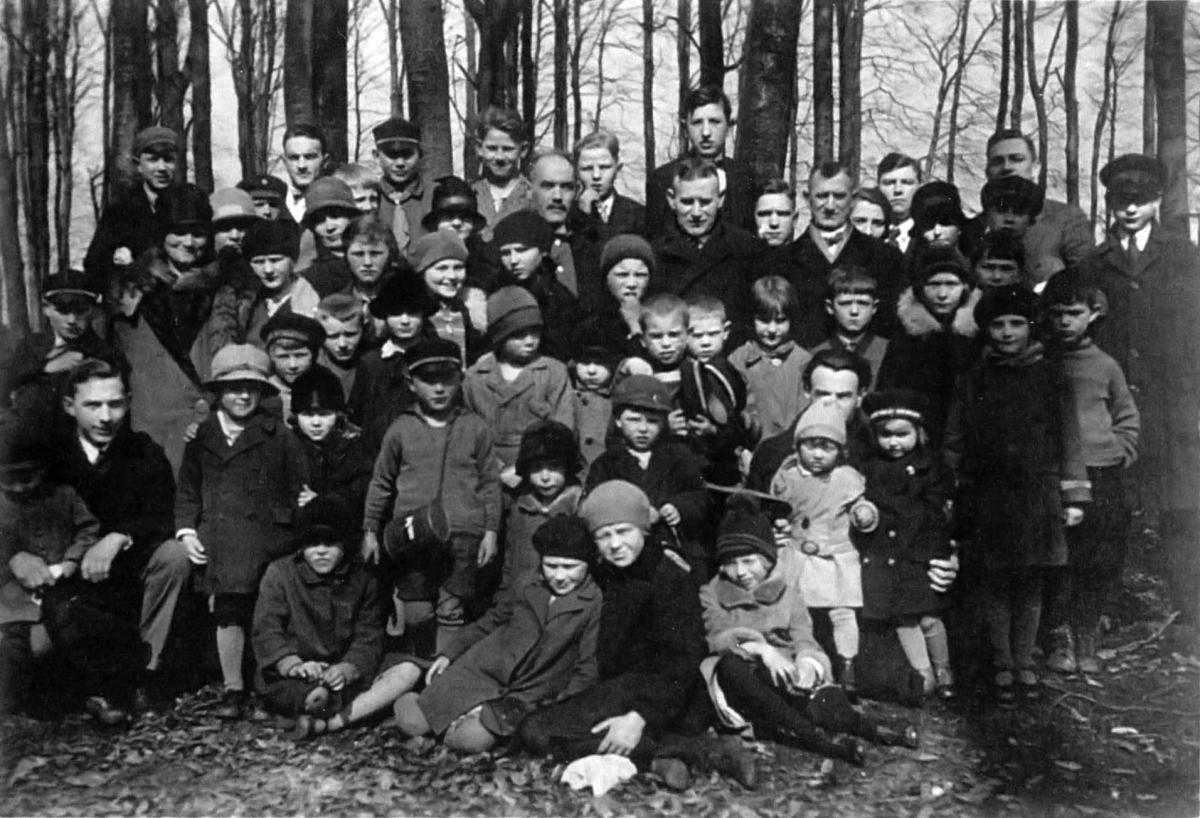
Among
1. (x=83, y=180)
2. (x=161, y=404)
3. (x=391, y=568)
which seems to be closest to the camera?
(x=391, y=568)

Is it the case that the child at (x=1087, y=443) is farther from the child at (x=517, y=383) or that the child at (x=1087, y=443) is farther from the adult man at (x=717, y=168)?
the child at (x=517, y=383)

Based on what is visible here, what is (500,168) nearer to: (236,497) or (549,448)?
(549,448)

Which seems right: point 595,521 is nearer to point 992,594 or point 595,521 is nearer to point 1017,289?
point 992,594

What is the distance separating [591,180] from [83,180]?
2.78m

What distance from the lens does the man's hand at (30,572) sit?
4.12 meters

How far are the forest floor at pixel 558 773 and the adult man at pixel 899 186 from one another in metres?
2.46

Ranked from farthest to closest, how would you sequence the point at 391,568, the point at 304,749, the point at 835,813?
the point at 391,568, the point at 304,749, the point at 835,813

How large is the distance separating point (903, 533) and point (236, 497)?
8.68 feet

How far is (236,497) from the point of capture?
4262mm

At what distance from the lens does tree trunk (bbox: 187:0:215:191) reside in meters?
8.62

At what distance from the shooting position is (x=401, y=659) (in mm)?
4137

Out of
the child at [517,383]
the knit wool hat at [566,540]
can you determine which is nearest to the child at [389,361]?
the child at [517,383]

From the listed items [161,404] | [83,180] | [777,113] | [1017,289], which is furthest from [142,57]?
[1017,289]

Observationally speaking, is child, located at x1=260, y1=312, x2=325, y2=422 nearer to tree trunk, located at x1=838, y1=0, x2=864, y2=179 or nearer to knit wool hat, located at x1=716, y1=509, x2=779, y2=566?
knit wool hat, located at x1=716, y1=509, x2=779, y2=566
